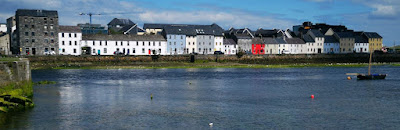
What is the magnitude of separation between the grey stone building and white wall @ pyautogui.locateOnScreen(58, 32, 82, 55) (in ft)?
5.45

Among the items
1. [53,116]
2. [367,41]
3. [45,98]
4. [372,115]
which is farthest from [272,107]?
[367,41]

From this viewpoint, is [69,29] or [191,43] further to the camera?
[191,43]

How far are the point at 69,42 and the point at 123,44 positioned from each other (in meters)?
16.1

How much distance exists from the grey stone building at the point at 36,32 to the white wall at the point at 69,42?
166 cm

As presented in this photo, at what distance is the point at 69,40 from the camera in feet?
400

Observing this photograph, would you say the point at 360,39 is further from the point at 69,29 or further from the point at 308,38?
the point at 69,29

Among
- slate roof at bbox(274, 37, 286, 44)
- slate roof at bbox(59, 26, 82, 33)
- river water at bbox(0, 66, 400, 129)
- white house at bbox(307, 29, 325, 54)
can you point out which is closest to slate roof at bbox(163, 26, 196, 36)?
slate roof at bbox(59, 26, 82, 33)

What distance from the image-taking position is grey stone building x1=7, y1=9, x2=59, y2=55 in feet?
379

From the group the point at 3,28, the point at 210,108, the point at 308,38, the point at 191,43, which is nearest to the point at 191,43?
the point at 191,43

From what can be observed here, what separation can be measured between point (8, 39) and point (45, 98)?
98.3 meters

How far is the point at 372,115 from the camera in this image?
3612 cm

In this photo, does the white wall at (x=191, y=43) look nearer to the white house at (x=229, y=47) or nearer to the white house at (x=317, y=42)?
the white house at (x=229, y=47)

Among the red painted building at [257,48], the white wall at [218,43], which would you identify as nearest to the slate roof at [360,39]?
the red painted building at [257,48]

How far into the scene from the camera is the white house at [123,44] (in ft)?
407
